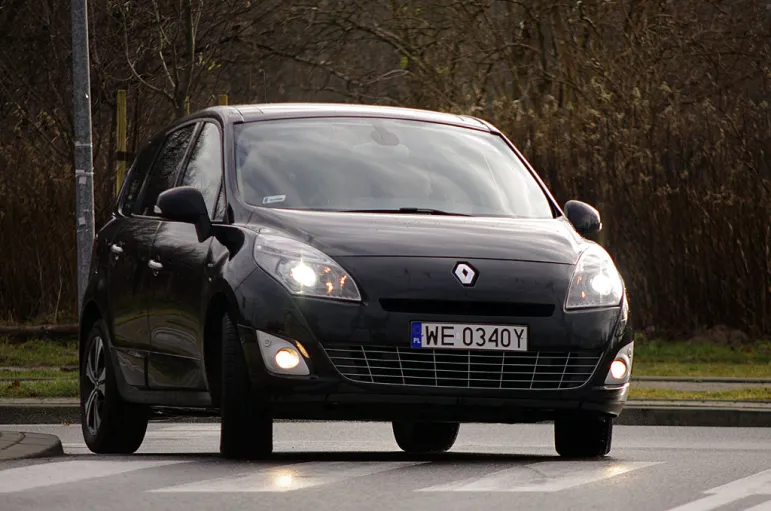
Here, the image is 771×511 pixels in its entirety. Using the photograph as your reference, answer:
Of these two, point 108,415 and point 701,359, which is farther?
point 701,359

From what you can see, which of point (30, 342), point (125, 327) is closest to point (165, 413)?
point (125, 327)

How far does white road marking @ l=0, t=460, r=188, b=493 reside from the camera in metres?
7.64

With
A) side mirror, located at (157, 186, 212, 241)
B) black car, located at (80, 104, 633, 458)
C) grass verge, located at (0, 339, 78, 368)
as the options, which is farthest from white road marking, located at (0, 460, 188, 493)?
grass verge, located at (0, 339, 78, 368)

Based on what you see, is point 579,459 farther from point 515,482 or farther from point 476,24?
point 476,24

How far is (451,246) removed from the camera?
27.3ft

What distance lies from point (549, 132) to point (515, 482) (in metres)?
14.8

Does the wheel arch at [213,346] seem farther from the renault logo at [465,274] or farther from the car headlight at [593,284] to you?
the car headlight at [593,284]

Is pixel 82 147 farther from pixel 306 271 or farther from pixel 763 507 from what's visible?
pixel 763 507

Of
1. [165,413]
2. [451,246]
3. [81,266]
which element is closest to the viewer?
[451,246]

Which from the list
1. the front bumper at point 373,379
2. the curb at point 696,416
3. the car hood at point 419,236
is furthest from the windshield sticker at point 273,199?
the curb at point 696,416

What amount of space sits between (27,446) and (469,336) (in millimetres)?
2427

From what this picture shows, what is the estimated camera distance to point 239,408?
823 centimetres

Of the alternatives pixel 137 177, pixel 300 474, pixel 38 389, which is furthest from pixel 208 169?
pixel 38 389

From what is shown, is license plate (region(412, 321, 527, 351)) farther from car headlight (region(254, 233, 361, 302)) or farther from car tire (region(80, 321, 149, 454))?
car tire (region(80, 321, 149, 454))
